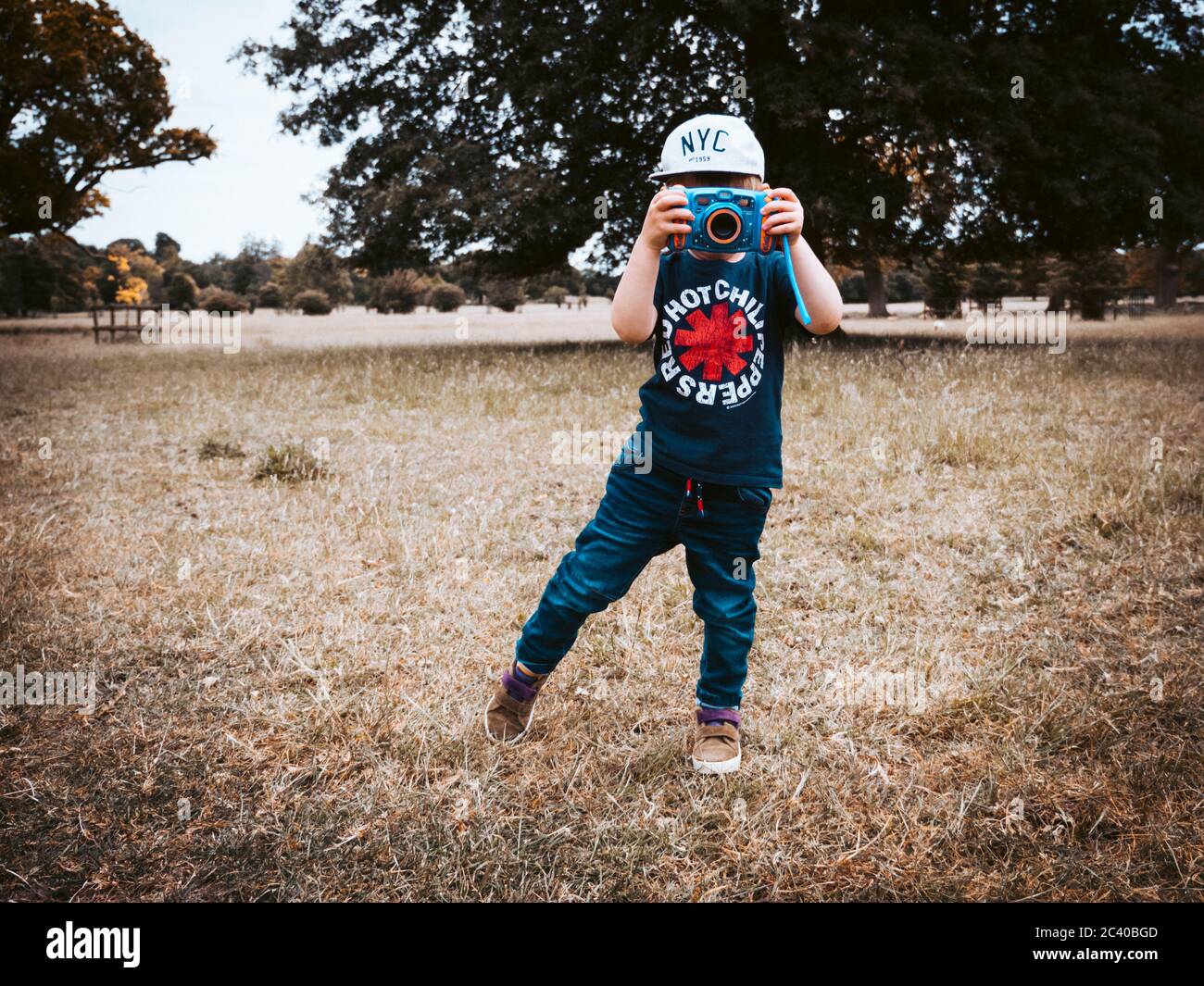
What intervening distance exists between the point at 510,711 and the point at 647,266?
150cm

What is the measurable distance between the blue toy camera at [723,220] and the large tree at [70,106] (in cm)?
2501

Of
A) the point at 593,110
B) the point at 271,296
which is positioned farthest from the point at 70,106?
the point at 271,296

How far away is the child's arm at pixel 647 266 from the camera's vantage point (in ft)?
6.93

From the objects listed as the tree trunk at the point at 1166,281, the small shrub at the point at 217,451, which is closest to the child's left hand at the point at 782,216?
the small shrub at the point at 217,451

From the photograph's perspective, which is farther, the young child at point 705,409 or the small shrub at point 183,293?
the small shrub at point 183,293

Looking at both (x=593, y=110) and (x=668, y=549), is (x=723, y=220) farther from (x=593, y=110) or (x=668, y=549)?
(x=593, y=110)

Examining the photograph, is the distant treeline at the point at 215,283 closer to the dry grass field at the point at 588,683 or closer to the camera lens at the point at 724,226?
the dry grass field at the point at 588,683

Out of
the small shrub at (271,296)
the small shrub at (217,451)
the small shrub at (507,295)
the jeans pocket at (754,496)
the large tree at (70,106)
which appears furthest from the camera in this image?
the small shrub at (271,296)

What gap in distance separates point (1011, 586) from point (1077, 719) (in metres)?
1.25

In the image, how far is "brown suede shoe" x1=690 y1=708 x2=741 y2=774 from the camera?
8.29 feet

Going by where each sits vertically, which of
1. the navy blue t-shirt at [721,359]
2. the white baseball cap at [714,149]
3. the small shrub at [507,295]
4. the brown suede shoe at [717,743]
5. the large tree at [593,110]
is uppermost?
the small shrub at [507,295]

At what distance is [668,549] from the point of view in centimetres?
244
